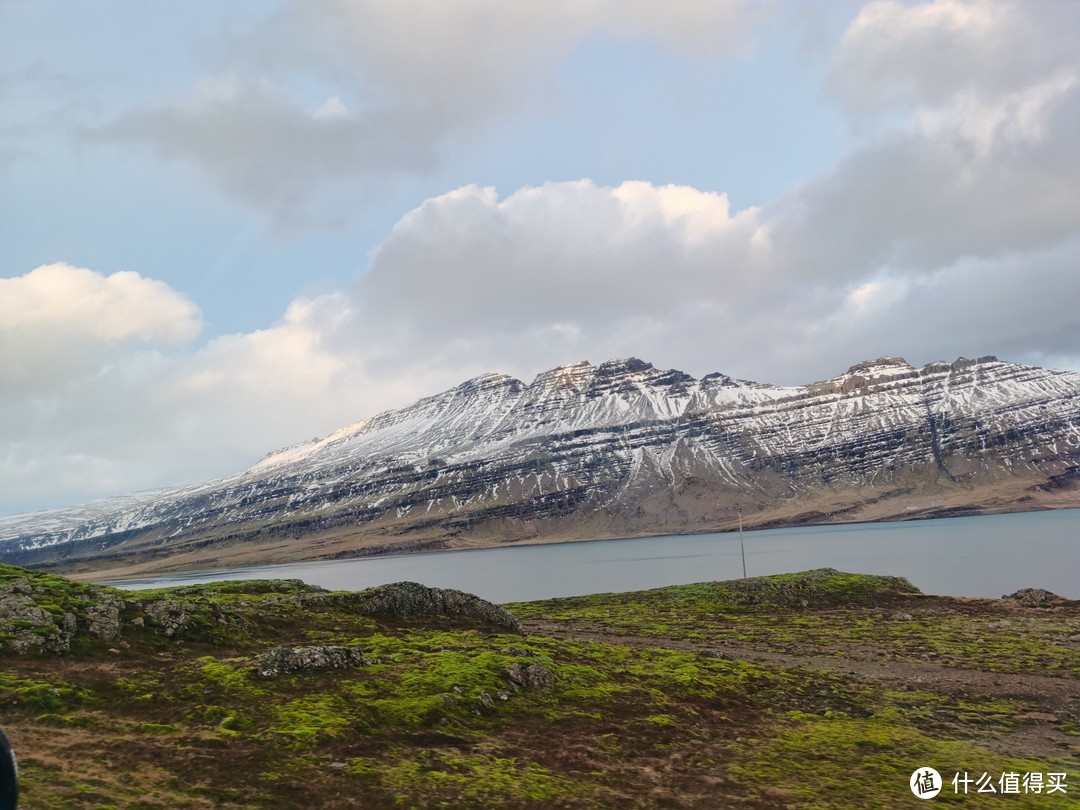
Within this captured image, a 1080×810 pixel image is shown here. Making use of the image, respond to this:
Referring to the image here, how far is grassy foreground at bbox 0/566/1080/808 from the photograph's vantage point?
21409 mm

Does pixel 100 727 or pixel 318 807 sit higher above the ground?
pixel 100 727

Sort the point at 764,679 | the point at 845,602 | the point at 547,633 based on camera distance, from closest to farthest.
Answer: the point at 764,679, the point at 547,633, the point at 845,602

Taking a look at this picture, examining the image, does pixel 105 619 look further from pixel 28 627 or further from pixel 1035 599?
pixel 1035 599

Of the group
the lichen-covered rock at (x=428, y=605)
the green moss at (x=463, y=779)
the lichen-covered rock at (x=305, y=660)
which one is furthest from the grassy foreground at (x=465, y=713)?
the lichen-covered rock at (x=305, y=660)

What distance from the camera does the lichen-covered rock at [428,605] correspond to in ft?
166

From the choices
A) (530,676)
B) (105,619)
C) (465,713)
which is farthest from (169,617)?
(530,676)

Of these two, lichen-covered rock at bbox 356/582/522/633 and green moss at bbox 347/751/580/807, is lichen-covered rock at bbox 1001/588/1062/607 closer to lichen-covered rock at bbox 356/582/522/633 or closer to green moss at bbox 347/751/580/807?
lichen-covered rock at bbox 356/582/522/633

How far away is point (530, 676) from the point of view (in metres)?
33.7

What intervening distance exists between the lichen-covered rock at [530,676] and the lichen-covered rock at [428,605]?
60.2 ft

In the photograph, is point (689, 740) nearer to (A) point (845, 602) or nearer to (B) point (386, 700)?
(B) point (386, 700)

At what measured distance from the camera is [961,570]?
133250mm

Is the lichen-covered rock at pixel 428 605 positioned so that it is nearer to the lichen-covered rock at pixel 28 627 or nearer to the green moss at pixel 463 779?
the lichen-covered rock at pixel 28 627

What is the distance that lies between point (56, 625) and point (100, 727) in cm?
1002

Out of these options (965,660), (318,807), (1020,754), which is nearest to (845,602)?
(965,660)
